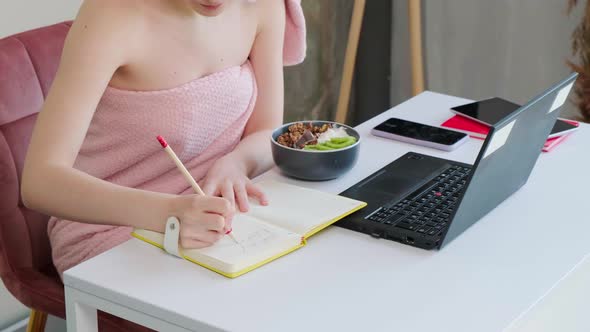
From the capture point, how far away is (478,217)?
1331mm

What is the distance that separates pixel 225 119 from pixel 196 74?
10 cm

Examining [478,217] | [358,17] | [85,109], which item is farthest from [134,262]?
[358,17]

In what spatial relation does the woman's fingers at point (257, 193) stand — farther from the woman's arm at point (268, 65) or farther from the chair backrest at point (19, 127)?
the chair backrest at point (19, 127)

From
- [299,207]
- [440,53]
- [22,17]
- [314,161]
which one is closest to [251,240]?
[299,207]

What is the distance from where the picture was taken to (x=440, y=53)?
3.11 m

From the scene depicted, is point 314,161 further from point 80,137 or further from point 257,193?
point 80,137

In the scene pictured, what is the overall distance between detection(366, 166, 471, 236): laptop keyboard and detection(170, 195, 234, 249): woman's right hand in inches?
8.6

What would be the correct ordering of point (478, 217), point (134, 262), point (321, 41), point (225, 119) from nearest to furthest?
1. point (134, 262)
2. point (478, 217)
3. point (225, 119)
4. point (321, 41)

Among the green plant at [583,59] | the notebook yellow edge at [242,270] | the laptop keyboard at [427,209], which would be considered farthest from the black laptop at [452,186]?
the green plant at [583,59]

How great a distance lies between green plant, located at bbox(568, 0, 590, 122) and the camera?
268 centimetres

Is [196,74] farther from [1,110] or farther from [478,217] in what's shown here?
[478,217]

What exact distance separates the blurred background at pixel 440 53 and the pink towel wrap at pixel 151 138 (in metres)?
1.48

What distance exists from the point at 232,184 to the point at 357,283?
1.05 ft

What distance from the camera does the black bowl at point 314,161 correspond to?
56.8 inches
